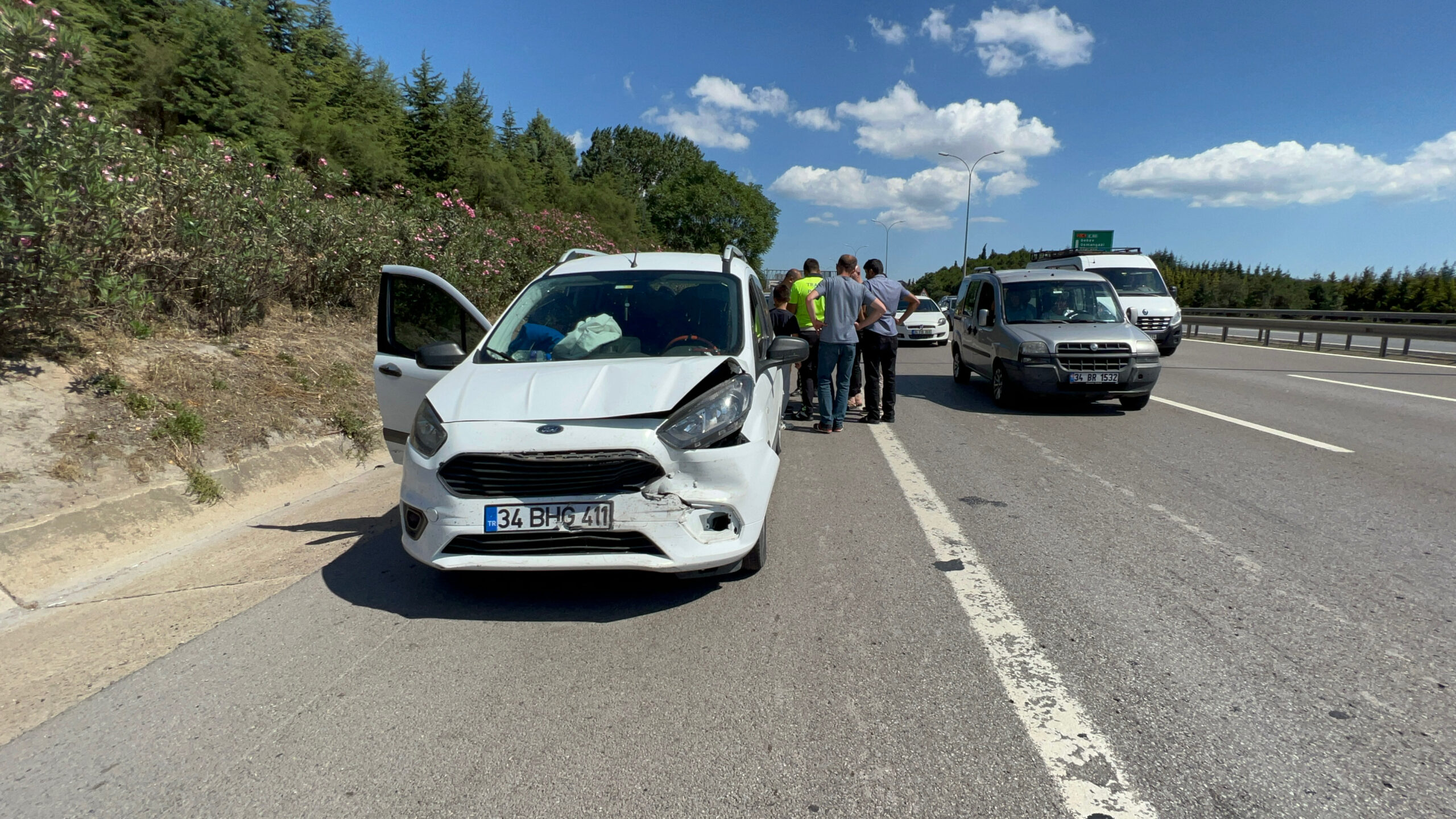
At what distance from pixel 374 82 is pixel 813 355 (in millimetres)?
37790

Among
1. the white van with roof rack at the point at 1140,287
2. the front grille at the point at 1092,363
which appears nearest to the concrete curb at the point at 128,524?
the front grille at the point at 1092,363

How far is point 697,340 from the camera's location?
15.3ft

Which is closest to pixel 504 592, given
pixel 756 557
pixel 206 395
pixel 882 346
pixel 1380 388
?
pixel 756 557

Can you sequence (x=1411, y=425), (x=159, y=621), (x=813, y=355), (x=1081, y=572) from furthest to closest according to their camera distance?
(x=813, y=355)
(x=1411, y=425)
(x=1081, y=572)
(x=159, y=621)

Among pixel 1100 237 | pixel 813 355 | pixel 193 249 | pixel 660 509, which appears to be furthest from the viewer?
pixel 1100 237

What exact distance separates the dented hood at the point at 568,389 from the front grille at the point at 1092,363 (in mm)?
6741

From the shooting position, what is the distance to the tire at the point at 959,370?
12625 millimetres

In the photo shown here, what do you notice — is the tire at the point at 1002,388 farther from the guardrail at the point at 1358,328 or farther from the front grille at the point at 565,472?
the guardrail at the point at 1358,328

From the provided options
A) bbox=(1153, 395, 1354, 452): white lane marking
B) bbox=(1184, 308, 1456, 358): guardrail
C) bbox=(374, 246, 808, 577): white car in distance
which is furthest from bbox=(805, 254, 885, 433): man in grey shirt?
bbox=(1184, 308, 1456, 358): guardrail

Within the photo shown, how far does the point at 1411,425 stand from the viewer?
8625 millimetres

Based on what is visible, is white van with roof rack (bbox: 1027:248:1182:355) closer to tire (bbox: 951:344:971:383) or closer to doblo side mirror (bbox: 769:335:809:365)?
tire (bbox: 951:344:971:383)

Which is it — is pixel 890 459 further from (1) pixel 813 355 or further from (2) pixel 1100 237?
(2) pixel 1100 237

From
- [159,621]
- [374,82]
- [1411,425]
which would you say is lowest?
[159,621]

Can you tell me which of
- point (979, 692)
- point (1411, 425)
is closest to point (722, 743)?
point (979, 692)
